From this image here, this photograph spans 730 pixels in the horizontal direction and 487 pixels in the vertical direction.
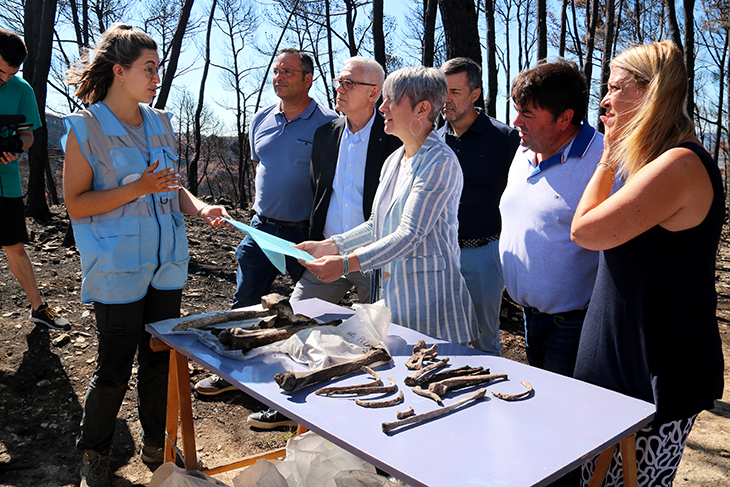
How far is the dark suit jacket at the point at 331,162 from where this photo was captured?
11.2 ft

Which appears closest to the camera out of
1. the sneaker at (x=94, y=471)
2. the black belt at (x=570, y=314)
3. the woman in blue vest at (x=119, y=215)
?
the black belt at (x=570, y=314)

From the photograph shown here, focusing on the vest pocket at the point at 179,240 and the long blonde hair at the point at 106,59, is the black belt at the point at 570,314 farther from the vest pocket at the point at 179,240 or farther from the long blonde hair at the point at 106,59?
the long blonde hair at the point at 106,59

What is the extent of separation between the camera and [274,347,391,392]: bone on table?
1.77 m

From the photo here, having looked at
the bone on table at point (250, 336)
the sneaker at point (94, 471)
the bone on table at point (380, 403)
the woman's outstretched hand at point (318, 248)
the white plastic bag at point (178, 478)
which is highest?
the woman's outstretched hand at point (318, 248)

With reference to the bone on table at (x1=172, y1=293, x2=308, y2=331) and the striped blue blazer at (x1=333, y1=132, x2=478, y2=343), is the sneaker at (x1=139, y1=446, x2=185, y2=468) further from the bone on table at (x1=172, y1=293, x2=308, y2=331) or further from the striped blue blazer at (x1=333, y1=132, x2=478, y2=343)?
the striped blue blazer at (x1=333, y1=132, x2=478, y2=343)

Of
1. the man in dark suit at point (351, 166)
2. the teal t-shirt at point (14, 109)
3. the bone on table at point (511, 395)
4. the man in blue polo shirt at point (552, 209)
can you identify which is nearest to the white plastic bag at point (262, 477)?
the bone on table at point (511, 395)

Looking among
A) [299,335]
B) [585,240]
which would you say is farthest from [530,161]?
[299,335]

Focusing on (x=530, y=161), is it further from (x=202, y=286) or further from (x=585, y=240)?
(x=202, y=286)

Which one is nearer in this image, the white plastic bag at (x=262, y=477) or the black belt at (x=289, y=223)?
the white plastic bag at (x=262, y=477)

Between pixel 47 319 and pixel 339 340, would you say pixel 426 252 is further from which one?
pixel 47 319

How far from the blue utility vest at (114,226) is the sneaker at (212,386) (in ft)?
4.80

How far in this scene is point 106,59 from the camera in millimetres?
2619

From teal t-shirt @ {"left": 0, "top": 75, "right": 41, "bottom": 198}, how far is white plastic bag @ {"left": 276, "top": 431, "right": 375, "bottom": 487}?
3.47 meters

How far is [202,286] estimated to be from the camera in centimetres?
641
